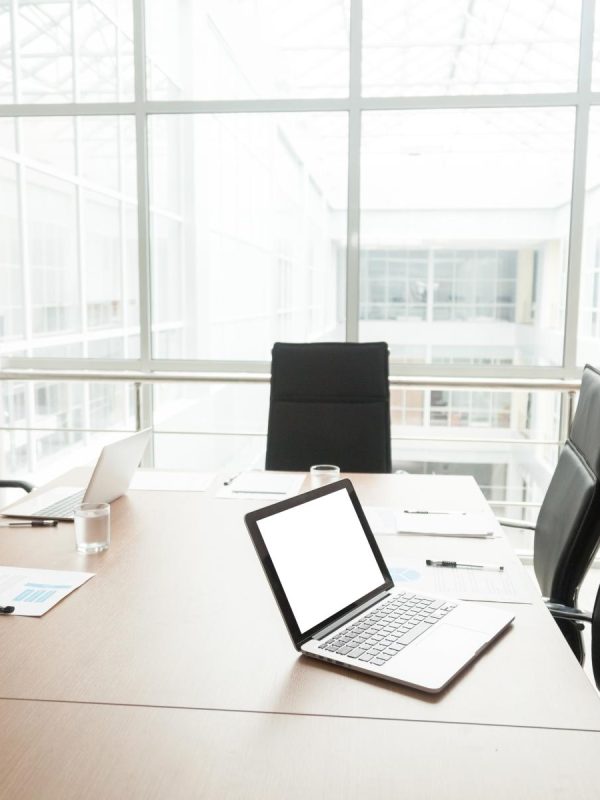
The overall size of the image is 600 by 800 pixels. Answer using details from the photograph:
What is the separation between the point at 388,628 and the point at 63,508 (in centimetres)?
107

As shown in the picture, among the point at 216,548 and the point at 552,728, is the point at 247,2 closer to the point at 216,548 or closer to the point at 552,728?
the point at 216,548

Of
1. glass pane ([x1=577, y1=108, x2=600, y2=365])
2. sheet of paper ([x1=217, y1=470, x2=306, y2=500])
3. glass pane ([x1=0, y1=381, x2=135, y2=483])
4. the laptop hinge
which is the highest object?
glass pane ([x1=577, y1=108, x2=600, y2=365])

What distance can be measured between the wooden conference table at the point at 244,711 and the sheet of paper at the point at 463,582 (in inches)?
1.6

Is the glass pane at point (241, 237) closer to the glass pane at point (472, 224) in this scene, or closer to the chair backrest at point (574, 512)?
the glass pane at point (472, 224)

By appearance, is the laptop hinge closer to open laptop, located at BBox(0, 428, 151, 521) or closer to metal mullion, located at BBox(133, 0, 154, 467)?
open laptop, located at BBox(0, 428, 151, 521)

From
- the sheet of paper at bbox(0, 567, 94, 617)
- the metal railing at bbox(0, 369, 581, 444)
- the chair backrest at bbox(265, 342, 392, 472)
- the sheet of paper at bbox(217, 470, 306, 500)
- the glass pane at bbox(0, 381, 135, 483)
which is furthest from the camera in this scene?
the glass pane at bbox(0, 381, 135, 483)

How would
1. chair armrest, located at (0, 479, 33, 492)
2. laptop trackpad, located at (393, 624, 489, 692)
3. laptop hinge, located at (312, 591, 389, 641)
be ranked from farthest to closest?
chair armrest, located at (0, 479, 33, 492) → laptop hinge, located at (312, 591, 389, 641) → laptop trackpad, located at (393, 624, 489, 692)

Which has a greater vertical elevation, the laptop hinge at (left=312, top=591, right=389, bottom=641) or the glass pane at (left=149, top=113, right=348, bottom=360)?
the glass pane at (left=149, top=113, right=348, bottom=360)

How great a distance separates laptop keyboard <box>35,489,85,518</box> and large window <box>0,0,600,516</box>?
1.74 meters

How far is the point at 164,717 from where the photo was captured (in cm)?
104

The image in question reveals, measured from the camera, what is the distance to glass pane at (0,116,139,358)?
4.12m

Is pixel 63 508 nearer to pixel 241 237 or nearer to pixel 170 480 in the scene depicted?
pixel 170 480

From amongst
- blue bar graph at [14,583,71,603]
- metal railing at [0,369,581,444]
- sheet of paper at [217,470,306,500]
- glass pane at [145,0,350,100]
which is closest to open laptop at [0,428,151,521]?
sheet of paper at [217,470,306,500]

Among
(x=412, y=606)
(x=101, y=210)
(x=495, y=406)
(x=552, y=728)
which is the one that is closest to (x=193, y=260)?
(x=101, y=210)
